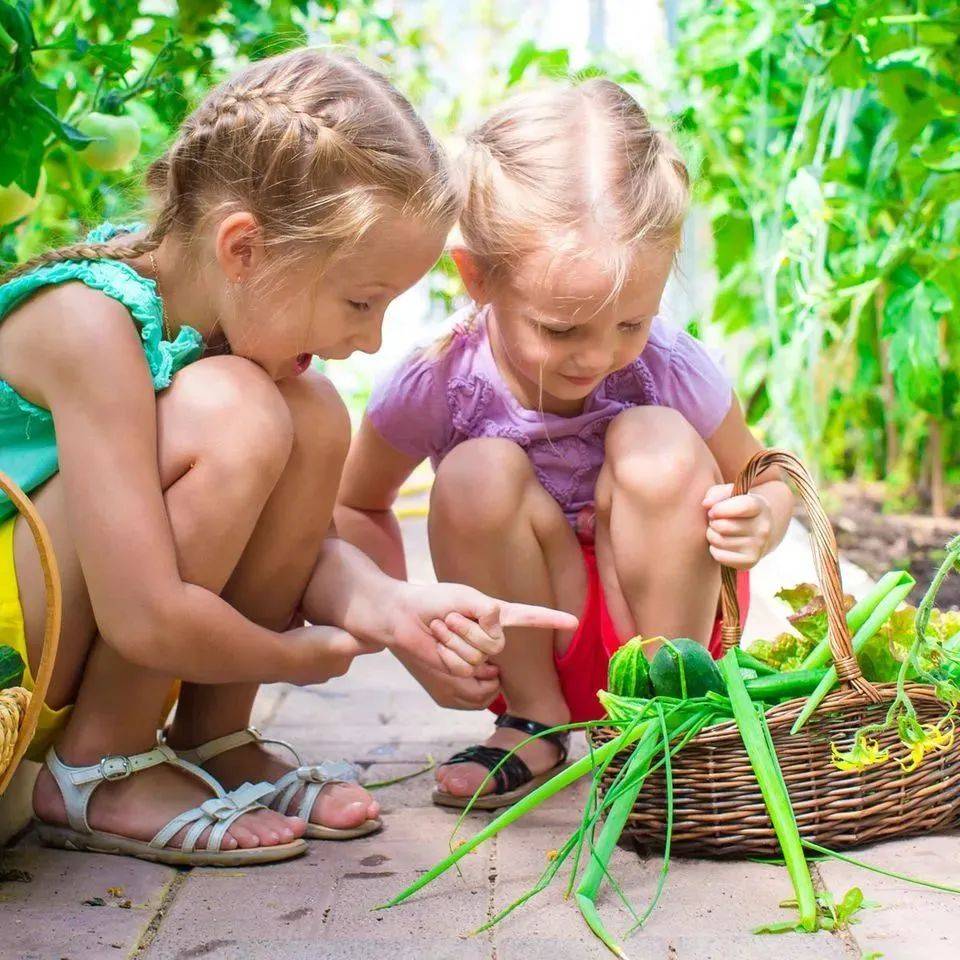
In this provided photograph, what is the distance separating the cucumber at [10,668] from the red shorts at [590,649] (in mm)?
771

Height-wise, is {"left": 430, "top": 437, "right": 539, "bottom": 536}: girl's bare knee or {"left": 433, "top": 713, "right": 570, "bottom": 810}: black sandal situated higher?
{"left": 430, "top": 437, "right": 539, "bottom": 536}: girl's bare knee

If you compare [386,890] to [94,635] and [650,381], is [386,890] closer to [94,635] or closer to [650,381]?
[94,635]

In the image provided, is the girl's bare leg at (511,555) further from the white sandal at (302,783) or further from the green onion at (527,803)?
the green onion at (527,803)

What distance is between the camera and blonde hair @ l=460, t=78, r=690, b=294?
1.59 meters

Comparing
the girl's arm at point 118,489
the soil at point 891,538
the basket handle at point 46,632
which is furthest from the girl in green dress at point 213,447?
the soil at point 891,538

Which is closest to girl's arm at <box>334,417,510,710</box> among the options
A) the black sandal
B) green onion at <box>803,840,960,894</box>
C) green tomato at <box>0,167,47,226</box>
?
the black sandal

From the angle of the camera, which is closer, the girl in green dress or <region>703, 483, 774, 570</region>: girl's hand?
the girl in green dress

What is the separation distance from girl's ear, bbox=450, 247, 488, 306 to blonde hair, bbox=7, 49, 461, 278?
6.8 inches

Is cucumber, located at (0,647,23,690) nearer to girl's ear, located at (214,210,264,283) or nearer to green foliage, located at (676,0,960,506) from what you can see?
girl's ear, located at (214,210,264,283)

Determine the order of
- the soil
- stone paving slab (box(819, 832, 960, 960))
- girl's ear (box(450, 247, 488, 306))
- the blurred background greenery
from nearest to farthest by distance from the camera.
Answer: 1. stone paving slab (box(819, 832, 960, 960))
2. girl's ear (box(450, 247, 488, 306))
3. the blurred background greenery
4. the soil

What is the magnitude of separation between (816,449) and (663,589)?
Result: 6.74 ft

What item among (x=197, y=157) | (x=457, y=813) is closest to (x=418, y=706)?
(x=457, y=813)

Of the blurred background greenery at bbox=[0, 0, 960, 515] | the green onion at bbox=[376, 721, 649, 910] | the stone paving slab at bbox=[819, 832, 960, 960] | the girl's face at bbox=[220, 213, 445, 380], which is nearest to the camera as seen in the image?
the stone paving slab at bbox=[819, 832, 960, 960]

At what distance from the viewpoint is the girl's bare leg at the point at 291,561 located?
59.4 inches
